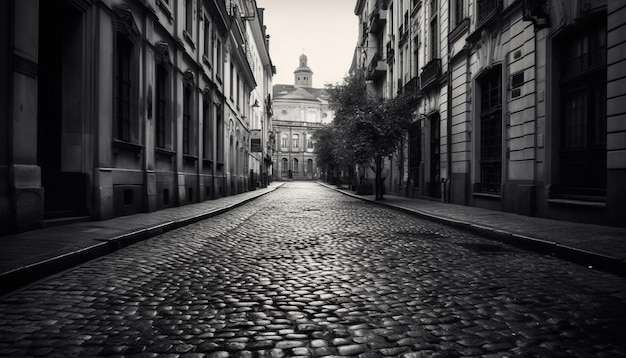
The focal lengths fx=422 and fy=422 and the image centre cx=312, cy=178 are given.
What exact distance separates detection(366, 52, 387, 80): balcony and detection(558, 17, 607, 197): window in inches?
764

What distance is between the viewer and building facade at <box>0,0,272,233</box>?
6.22 metres

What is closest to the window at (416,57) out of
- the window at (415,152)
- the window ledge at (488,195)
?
the window at (415,152)

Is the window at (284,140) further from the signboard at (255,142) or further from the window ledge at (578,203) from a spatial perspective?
the window ledge at (578,203)

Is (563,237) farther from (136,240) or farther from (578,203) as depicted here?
(136,240)

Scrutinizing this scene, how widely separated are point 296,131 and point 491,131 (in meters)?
73.8

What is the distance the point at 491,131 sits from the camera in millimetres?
13234

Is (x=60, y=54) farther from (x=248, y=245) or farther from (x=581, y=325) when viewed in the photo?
(x=581, y=325)

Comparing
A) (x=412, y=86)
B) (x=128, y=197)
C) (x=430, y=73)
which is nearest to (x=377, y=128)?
(x=430, y=73)

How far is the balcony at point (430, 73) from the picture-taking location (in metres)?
17.0

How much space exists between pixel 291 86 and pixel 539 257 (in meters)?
106

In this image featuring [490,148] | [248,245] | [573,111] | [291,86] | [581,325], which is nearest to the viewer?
[581,325]

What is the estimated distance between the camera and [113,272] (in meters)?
4.63

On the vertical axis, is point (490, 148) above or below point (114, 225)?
above

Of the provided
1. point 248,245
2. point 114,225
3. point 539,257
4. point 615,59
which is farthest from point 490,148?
point 114,225
